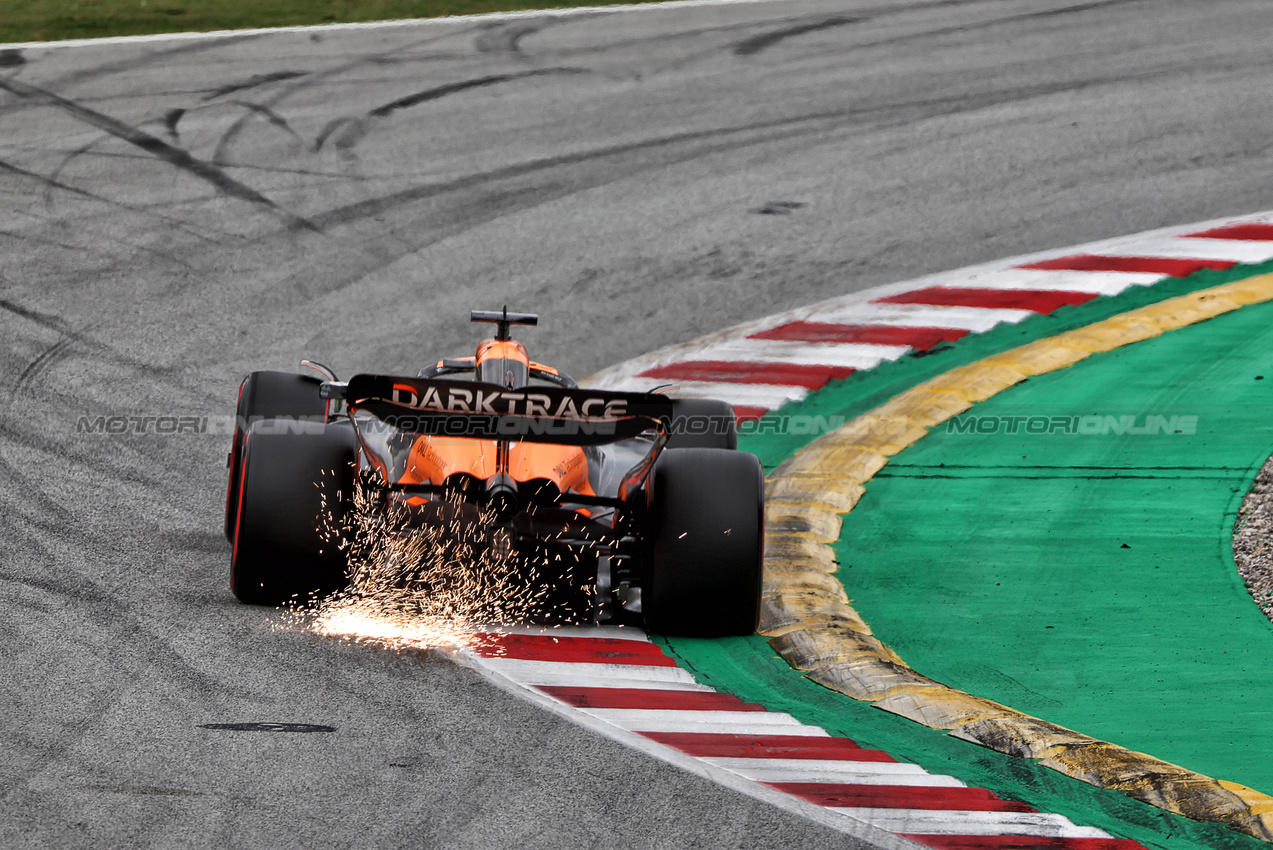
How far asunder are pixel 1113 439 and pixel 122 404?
5.83 meters

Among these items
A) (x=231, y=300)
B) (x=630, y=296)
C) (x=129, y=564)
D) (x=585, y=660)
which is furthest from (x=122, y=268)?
(x=585, y=660)

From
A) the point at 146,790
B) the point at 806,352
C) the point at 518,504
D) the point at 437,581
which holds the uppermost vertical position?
the point at 806,352

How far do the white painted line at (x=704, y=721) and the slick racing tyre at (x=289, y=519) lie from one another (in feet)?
4.75

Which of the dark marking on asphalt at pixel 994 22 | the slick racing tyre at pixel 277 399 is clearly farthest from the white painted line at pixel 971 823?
the dark marking on asphalt at pixel 994 22

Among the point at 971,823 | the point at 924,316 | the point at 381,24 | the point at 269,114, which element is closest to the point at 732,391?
the point at 924,316

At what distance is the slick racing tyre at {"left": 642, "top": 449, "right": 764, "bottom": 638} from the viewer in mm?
6715

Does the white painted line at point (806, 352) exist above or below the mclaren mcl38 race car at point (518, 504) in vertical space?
Result: above

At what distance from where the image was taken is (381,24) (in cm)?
1549

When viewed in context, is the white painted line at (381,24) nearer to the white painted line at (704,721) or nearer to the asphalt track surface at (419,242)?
the asphalt track surface at (419,242)

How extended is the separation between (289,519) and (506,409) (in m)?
1.06

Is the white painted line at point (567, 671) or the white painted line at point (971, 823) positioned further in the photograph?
the white painted line at point (567, 671)

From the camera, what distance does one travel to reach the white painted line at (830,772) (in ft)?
18.1

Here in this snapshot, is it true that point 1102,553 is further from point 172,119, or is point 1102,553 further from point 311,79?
point 311,79

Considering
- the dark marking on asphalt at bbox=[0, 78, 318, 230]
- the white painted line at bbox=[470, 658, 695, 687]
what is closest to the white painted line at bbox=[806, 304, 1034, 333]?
the dark marking on asphalt at bbox=[0, 78, 318, 230]
